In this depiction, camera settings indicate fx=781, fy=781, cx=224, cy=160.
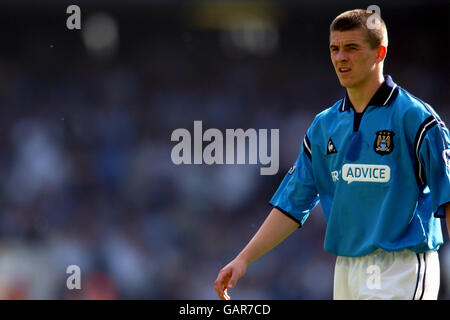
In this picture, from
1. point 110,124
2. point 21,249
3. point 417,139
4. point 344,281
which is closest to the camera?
point 417,139

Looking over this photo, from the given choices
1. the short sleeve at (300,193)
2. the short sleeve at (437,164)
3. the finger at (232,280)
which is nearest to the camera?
the short sleeve at (437,164)

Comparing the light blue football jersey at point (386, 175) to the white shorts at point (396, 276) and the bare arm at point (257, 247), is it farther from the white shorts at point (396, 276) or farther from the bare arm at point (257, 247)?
the bare arm at point (257, 247)

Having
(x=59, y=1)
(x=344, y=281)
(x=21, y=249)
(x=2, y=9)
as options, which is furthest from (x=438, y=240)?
(x=2, y=9)

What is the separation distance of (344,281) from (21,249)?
5769mm

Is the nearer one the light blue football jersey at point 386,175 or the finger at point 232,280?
the light blue football jersey at point 386,175

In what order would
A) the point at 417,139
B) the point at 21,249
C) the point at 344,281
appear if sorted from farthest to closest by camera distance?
the point at 21,249 → the point at 344,281 → the point at 417,139

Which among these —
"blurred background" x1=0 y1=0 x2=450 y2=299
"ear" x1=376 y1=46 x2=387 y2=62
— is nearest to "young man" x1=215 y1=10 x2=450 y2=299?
"ear" x1=376 y1=46 x2=387 y2=62

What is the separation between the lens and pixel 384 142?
313 centimetres

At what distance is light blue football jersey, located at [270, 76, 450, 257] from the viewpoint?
119 inches

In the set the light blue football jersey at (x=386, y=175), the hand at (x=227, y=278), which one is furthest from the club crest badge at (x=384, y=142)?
the hand at (x=227, y=278)

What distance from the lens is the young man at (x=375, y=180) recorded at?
305 cm

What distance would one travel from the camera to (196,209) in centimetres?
848

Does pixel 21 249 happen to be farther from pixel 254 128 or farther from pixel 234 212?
pixel 254 128

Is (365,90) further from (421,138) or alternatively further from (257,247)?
(257,247)
